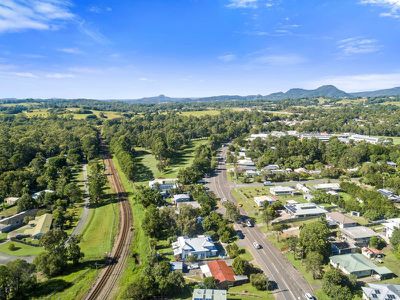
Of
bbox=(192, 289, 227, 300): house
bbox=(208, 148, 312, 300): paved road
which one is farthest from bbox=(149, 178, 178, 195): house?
bbox=(192, 289, 227, 300): house

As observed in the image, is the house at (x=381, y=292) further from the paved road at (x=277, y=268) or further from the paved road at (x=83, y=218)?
the paved road at (x=83, y=218)

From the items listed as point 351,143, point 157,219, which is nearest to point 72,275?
point 157,219

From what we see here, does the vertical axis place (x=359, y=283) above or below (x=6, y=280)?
below

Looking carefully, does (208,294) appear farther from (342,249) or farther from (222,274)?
(342,249)

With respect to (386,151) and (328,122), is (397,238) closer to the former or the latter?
(386,151)

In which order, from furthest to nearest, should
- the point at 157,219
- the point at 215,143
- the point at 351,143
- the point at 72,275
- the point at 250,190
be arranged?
the point at 215,143
the point at 351,143
the point at 250,190
the point at 157,219
the point at 72,275
